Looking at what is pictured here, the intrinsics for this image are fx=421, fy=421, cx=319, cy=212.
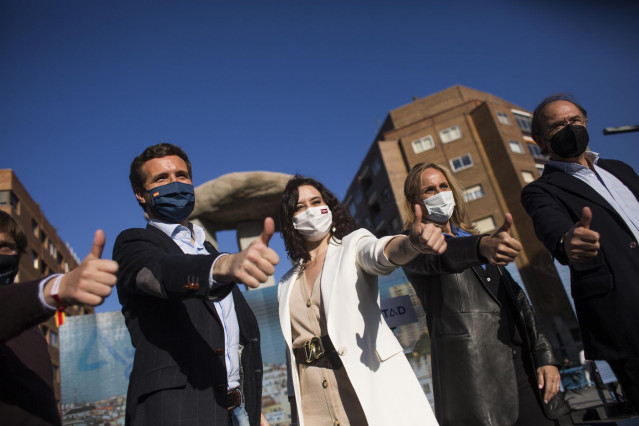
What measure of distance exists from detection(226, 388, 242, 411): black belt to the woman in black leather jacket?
1043 mm

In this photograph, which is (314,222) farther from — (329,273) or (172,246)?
(172,246)

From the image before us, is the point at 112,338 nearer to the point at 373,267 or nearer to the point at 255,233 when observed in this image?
the point at 255,233

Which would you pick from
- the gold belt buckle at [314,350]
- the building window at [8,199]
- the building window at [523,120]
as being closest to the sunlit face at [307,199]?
the gold belt buckle at [314,350]

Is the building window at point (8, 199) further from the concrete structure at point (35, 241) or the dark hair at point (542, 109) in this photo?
the dark hair at point (542, 109)

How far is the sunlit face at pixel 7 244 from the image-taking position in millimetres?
1790

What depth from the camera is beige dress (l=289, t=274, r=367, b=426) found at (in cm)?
199

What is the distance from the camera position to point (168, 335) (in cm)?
164

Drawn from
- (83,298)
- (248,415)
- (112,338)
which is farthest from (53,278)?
(112,338)

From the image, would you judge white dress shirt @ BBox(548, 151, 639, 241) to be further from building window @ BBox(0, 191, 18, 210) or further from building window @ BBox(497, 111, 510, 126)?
building window @ BBox(0, 191, 18, 210)

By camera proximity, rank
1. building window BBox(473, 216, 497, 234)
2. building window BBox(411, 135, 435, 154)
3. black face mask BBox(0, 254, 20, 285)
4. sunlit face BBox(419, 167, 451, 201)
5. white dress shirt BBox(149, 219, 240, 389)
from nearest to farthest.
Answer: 1. black face mask BBox(0, 254, 20, 285)
2. white dress shirt BBox(149, 219, 240, 389)
3. sunlit face BBox(419, 167, 451, 201)
4. building window BBox(473, 216, 497, 234)
5. building window BBox(411, 135, 435, 154)

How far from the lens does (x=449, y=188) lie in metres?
2.86

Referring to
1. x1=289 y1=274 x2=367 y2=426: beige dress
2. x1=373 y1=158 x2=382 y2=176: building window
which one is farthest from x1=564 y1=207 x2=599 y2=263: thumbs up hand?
x1=373 y1=158 x2=382 y2=176: building window

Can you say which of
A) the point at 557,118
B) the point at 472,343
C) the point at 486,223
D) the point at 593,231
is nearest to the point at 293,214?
the point at 472,343

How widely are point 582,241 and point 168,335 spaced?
5.64 ft
